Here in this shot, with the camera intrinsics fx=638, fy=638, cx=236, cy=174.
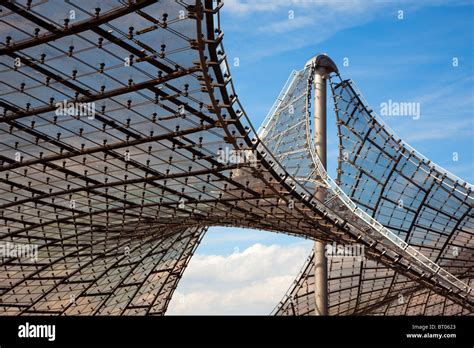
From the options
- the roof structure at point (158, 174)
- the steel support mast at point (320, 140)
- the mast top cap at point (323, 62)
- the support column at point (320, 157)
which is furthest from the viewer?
the mast top cap at point (323, 62)

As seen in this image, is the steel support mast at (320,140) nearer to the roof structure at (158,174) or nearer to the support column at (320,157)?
the support column at (320,157)

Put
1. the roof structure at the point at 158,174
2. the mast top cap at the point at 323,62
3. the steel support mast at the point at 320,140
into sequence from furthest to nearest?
the mast top cap at the point at 323,62 < the steel support mast at the point at 320,140 < the roof structure at the point at 158,174

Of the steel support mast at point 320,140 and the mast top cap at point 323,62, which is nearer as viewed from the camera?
the steel support mast at point 320,140

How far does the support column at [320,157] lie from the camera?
5319 cm

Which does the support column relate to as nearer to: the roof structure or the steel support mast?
the steel support mast

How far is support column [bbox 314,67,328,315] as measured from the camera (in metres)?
53.2

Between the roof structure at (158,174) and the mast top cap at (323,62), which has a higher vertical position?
the mast top cap at (323,62)

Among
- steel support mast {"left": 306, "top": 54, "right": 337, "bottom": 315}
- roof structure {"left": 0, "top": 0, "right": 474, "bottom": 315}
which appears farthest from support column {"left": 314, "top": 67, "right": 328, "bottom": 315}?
roof structure {"left": 0, "top": 0, "right": 474, "bottom": 315}

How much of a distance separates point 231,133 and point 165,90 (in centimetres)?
497

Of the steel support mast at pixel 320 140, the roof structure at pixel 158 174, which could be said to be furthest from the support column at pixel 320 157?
the roof structure at pixel 158 174

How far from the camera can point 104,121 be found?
39406mm

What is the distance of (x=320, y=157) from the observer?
57.3m

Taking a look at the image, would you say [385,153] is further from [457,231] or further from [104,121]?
[104,121]
